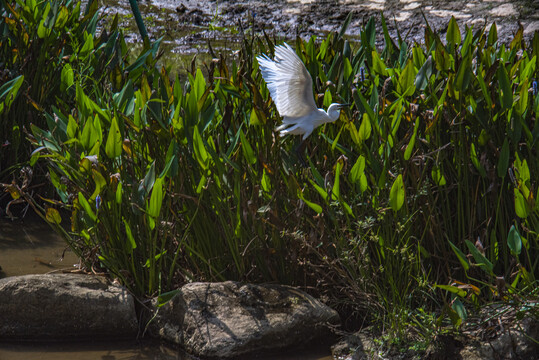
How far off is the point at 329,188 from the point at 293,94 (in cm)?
36

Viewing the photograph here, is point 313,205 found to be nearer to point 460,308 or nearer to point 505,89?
point 460,308

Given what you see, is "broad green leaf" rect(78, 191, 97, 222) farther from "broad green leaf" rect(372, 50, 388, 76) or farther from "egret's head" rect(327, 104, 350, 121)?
"broad green leaf" rect(372, 50, 388, 76)

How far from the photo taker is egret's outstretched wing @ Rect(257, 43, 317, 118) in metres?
2.56

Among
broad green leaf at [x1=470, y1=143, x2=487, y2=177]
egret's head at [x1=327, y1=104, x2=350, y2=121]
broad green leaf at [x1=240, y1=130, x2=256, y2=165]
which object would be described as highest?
egret's head at [x1=327, y1=104, x2=350, y2=121]

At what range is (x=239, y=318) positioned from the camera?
2.75 metres

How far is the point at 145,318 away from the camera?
290 cm

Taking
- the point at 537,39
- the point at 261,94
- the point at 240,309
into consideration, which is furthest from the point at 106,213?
the point at 537,39

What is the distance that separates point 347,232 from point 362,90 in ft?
2.48

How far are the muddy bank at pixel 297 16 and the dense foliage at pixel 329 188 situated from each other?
383 centimetres

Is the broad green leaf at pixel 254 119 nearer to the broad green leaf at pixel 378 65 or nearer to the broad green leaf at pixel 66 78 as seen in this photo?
the broad green leaf at pixel 378 65

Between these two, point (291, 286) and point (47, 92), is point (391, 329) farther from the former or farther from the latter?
point (47, 92)

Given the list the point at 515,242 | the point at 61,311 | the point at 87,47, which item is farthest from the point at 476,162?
the point at 87,47

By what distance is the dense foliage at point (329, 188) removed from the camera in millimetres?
2666

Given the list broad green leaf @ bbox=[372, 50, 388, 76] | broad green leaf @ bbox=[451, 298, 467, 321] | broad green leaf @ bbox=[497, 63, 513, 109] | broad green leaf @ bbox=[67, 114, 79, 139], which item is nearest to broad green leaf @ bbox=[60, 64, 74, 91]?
broad green leaf @ bbox=[67, 114, 79, 139]
